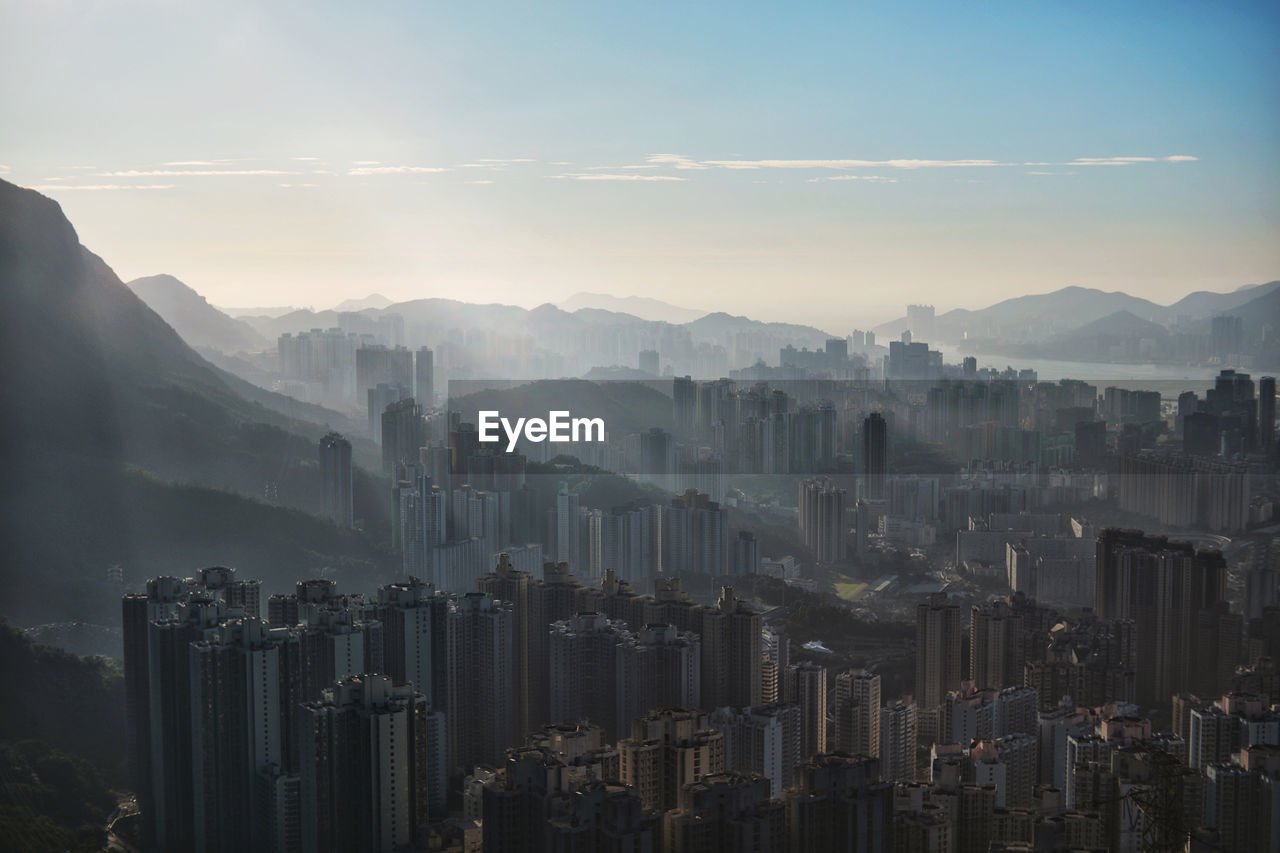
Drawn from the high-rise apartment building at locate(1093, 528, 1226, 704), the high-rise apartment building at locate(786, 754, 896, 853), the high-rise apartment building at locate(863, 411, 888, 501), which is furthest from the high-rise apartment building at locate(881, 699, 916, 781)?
the high-rise apartment building at locate(863, 411, 888, 501)

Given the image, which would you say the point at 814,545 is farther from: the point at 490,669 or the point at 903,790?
the point at 903,790

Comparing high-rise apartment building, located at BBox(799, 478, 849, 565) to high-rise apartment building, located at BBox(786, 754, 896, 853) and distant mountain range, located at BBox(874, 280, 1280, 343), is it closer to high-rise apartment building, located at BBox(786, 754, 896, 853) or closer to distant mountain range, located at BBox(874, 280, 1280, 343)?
distant mountain range, located at BBox(874, 280, 1280, 343)

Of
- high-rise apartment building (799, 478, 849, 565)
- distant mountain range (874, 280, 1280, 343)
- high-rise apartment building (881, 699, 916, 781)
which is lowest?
high-rise apartment building (881, 699, 916, 781)

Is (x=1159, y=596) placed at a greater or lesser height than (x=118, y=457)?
lesser

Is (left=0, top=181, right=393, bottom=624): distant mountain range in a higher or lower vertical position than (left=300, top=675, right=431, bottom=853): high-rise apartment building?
higher

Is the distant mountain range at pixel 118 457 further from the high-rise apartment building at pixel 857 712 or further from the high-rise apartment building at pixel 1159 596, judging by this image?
the high-rise apartment building at pixel 1159 596

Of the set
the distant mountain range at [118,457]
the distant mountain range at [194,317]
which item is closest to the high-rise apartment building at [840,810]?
the distant mountain range at [118,457]

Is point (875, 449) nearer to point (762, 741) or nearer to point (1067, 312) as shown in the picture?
point (1067, 312)

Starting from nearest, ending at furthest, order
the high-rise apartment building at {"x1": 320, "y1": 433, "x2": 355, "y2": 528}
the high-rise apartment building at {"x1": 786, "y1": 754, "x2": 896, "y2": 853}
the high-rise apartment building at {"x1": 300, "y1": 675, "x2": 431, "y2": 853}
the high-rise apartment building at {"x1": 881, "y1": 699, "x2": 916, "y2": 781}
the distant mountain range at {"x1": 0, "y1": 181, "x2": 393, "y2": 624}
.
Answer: the high-rise apartment building at {"x1": 786, "y1": 754, "x2": 896, "y2": 853} → the high-rise apartment building at {"x1": 300, "y1": 675, "x2": 431, "y2": 853} → the high-rise apartment building at {"x1": 881, "y1": 699, "x2": 916, "y2": 781} → the distant mountain range at {"x1": 0, "y1": 181, "x2": 393, "y2": 624} → the high-rise apartment building at {"x1": 320, "y1": 433, "x2": 355, "y2": 528}

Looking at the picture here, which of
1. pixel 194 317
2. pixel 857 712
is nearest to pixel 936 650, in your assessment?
pixel 857 712
